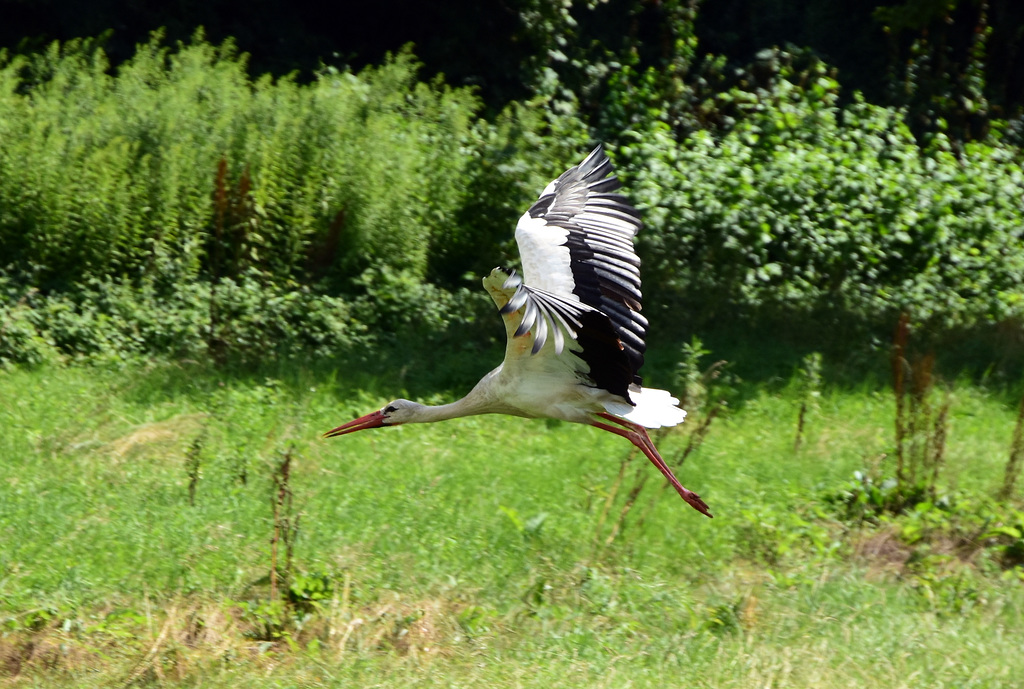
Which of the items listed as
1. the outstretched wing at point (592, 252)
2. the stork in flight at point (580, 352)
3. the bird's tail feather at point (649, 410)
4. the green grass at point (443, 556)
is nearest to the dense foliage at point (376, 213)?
the green grass at point (443, 556)

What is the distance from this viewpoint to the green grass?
5.73 meters

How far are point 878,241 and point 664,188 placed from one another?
2.02m

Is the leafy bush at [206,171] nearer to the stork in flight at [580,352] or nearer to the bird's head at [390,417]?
the bird's head at [390,417]

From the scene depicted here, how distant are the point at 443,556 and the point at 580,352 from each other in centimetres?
211

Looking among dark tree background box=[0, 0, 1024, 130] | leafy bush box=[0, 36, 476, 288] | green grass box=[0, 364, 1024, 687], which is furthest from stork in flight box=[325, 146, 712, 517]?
dark tree background box=[0, 0, 1024, 130]

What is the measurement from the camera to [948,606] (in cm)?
691

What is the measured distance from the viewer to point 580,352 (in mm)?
5043

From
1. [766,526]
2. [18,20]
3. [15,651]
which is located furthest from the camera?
[18,20]

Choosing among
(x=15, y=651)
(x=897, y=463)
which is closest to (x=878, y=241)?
(x=897, y=463)

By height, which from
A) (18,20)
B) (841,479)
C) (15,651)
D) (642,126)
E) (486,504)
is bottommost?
(15,651)

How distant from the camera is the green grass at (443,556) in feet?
18.8

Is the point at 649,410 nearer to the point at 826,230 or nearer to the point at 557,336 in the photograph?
the point at 557,336

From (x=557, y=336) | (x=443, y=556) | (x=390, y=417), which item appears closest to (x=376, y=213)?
(x=443, y=556)

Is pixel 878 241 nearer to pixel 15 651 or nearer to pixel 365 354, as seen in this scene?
pixel 365 354
